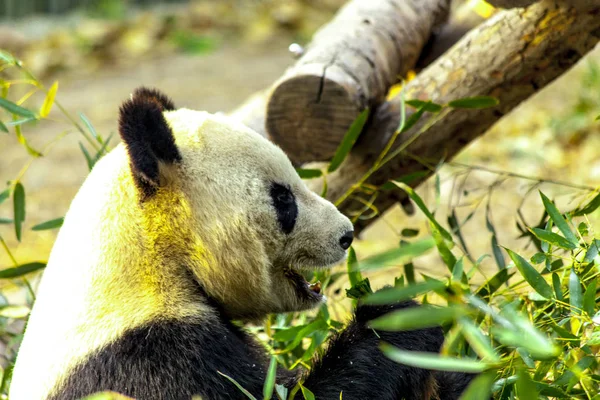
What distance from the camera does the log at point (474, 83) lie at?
2.73m

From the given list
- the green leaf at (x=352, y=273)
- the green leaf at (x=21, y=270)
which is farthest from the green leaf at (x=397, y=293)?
the green leaf at (x=21, y=270)

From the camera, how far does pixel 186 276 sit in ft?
6.92

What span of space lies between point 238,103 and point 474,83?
592cm

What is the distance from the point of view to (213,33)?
10695 millimetres

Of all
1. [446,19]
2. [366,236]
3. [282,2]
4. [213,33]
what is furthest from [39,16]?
[446,19]

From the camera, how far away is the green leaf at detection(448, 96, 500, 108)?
2.72 metres

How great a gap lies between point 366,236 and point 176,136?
152 inches

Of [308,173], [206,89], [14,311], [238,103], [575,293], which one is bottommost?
[206,89]

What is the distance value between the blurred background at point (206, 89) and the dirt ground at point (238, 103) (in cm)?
1

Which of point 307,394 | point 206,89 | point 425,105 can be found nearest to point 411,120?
point 425,105

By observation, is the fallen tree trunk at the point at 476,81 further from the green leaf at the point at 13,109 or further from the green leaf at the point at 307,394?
the green leaf at the point at 307,394

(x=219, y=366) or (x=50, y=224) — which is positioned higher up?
(x=219, y=366)

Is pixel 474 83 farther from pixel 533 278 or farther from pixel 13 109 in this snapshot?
pixel 13 109

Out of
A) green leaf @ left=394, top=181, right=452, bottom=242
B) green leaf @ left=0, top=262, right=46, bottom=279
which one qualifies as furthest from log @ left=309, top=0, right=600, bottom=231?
green leaf @ left=0, top=262, right=46, bottom=279
